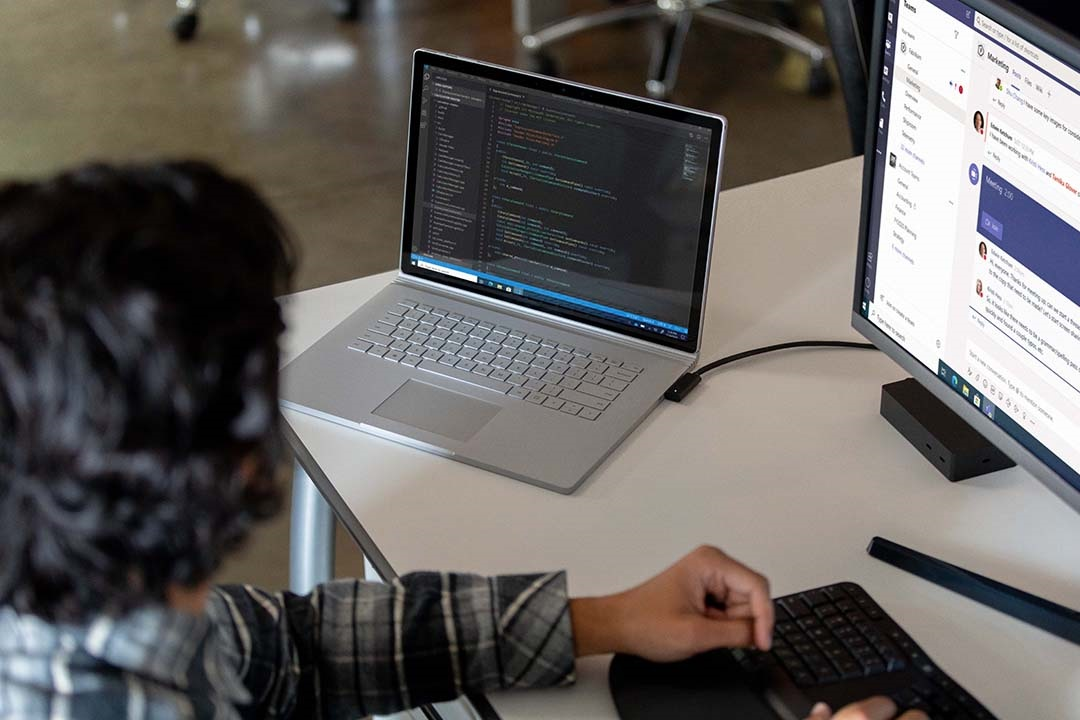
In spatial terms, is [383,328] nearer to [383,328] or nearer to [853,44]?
[383,328]

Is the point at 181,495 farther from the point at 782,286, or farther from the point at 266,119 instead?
the point at 266,119

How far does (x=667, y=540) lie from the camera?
1.05 metres

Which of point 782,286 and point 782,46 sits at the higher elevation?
point 782,286

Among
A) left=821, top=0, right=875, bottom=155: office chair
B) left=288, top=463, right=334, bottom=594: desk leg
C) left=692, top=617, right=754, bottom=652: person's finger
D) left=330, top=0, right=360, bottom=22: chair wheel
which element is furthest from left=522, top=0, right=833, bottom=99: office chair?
left=692, top=617, right=754, bottom=652: person's finger

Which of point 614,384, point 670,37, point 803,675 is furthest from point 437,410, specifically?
point 670,37

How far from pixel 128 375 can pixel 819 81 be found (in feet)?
9.82

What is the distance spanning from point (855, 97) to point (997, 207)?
0.80m

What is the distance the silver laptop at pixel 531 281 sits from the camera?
116 centimetres

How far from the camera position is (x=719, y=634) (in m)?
0.92

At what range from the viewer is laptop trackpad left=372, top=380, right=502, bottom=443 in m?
1.17

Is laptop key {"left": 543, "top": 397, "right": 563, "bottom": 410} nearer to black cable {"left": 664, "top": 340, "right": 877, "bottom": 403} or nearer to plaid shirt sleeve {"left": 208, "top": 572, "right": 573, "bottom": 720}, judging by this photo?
black cable {"left": 664, "top": 340, "right": 877, "bottom": 403}

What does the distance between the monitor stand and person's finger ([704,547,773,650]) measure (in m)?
0.24

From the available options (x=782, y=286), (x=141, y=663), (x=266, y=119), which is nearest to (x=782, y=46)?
(x=266, y=119)

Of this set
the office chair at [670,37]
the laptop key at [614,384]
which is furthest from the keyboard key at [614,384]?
the office chair at [670,37]
